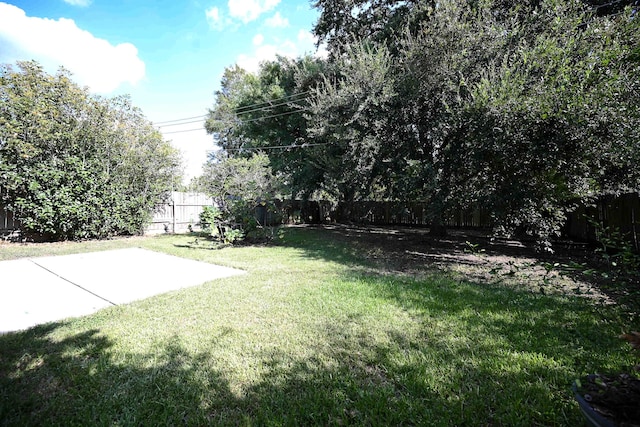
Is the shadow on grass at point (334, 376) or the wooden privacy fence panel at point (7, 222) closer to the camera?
the shadow on grass at point (334, 376)

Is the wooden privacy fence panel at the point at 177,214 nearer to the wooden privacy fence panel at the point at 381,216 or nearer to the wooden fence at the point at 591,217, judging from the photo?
the wooden privacy fence panel at the point at 381,216

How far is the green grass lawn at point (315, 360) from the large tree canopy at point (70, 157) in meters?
6.99

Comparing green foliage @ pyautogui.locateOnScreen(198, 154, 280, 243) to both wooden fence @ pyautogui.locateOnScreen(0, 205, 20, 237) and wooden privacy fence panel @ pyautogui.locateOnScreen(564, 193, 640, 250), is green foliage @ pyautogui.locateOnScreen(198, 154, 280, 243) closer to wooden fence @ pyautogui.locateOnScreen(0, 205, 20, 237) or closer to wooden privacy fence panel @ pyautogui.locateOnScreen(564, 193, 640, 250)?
wooden fence @ pyautogui.locateOnScreen(0, 205, 20, 237)

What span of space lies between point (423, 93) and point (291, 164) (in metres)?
8.74

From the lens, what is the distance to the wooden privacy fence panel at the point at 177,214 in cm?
1091

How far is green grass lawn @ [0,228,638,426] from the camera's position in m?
1.69

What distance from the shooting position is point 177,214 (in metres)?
11.5

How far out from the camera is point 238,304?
338cm

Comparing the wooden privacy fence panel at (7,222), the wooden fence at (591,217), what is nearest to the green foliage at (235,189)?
the wooden fence at (591,217)

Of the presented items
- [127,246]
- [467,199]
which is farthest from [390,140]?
[127,246]

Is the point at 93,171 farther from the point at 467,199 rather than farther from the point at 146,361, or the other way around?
the point at 467,199

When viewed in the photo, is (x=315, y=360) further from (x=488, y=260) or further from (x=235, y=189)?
(x=235, y=189)

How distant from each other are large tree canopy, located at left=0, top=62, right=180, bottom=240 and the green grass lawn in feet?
22.9

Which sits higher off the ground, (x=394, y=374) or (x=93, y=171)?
(x=93, y=171)
